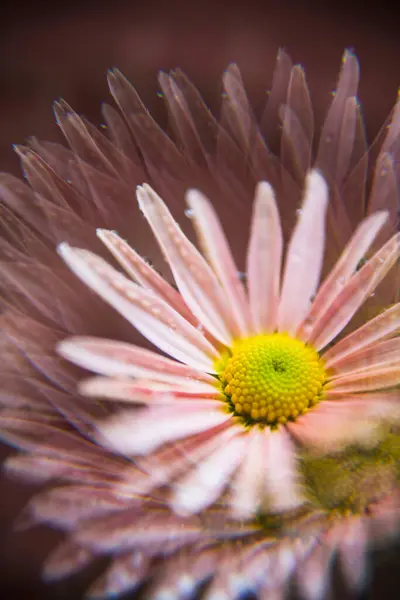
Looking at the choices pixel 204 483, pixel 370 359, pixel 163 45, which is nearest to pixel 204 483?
pixel 204 483

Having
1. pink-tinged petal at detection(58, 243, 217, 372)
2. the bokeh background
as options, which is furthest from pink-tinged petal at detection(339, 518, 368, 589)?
the bokeh background

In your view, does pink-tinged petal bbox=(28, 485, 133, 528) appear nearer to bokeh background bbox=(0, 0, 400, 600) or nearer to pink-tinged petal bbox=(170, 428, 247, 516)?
pink-tinged petal bbox=(170, 428, 247, 516)

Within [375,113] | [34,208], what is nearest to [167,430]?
[34,208]

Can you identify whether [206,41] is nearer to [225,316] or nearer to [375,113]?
[375,113]

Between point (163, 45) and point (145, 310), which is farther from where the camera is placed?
point (163, 45)

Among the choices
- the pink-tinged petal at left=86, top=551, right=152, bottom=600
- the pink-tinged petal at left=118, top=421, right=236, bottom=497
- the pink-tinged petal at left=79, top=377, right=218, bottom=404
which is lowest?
the pink-tinged petal at left=86, top=551, right=152, bottom=600

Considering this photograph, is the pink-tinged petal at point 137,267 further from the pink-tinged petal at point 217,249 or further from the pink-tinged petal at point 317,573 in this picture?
the pink-tinged petal at point 317,573

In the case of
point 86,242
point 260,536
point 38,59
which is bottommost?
point 260,536

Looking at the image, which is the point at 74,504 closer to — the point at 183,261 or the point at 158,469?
the point at 158,469
